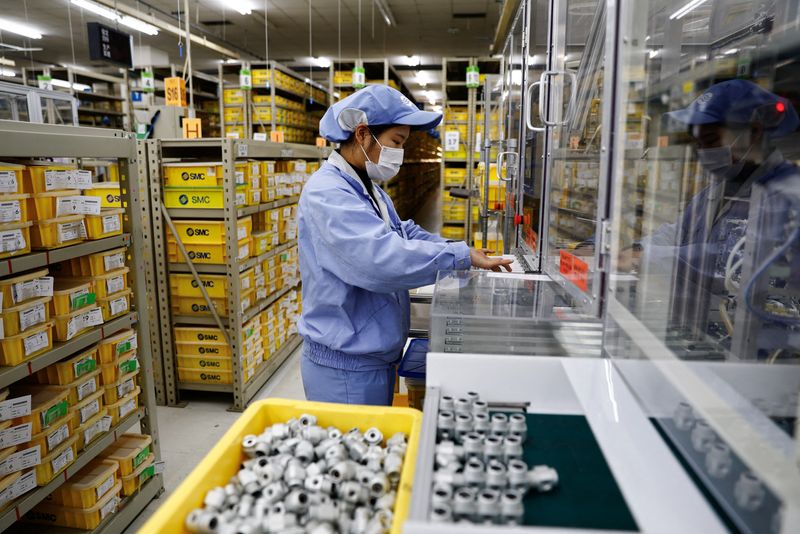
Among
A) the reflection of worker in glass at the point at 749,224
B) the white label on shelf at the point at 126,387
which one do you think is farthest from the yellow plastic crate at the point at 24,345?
the reflection of worker in glass at the point at 749,224

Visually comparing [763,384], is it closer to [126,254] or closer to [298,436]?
[298,436]

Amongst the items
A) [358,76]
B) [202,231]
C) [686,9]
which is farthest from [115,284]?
[358,76]

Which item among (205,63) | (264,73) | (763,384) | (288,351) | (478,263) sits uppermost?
(205,63)

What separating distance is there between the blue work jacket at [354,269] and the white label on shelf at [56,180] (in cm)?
111

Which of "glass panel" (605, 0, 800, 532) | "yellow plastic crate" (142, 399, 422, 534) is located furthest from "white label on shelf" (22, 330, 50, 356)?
"glass panel" (605, 0, 800, 532)

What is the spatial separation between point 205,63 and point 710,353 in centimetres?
1881

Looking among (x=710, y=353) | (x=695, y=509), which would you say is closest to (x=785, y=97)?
(x=710, y=353)

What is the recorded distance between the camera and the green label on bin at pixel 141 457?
2.77 meters

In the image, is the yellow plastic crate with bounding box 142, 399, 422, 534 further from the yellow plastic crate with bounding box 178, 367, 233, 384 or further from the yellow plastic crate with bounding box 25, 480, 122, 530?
the yellow plastic crate with bounding box 178, 367, 233, 384

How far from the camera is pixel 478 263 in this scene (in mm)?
2043

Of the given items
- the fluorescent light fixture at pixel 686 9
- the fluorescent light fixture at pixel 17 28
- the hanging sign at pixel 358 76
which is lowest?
the fluorescent light fixture at pixel 686 9

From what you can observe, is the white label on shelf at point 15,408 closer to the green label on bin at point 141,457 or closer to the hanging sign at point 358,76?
the green label on bin at point 141,457

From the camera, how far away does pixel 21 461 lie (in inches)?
83.0

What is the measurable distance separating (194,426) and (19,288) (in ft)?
6.60
